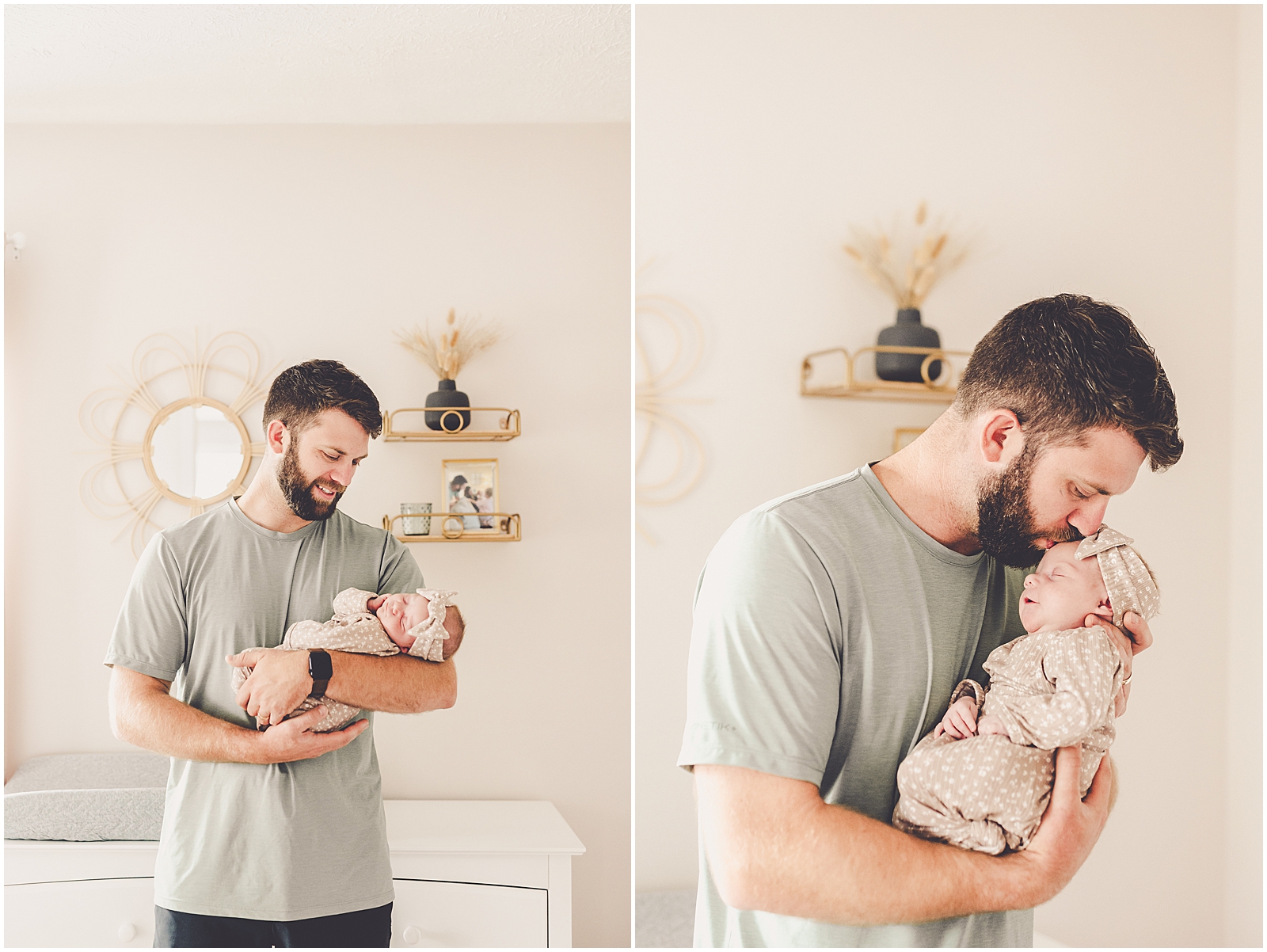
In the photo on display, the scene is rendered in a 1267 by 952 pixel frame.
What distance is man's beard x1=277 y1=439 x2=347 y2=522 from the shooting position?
4.59 feet

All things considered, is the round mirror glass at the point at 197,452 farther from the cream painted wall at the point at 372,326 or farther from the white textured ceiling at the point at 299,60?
the white textured ceiling at the point at 299,60

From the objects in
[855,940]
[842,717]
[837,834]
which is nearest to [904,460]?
[842,717]

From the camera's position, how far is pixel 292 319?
1.45 m

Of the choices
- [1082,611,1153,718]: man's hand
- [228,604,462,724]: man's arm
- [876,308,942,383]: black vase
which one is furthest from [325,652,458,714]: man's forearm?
[1082,611,1153,718]: man's hand

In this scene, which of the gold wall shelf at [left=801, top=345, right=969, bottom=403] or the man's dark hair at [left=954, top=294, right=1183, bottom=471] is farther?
the gold wall shelf at [left=801, top=345, right=969, bottom=403]

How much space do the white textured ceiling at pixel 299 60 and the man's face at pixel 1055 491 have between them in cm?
103

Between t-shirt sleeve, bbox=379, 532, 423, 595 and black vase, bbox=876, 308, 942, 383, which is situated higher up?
black vase, bbox=876, 308, 942, 383

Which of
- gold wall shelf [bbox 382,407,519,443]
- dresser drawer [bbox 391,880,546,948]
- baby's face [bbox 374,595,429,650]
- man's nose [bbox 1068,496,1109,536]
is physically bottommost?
dresser drawer [bbox 391,880,546,948]

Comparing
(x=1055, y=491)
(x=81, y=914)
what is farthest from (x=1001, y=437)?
(x=81, y=914)

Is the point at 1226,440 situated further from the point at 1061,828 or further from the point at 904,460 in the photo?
the point at 1061,828

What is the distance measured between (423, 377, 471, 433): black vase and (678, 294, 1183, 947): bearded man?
22.4 inches

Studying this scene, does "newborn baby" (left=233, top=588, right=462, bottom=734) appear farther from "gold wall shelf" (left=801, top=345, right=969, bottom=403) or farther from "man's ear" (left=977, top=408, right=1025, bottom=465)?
"man's ear" (left=977, top=408, right=1025, bottom=465)

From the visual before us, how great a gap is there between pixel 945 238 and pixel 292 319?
1.09 m

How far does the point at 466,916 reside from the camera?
58.0 inches
